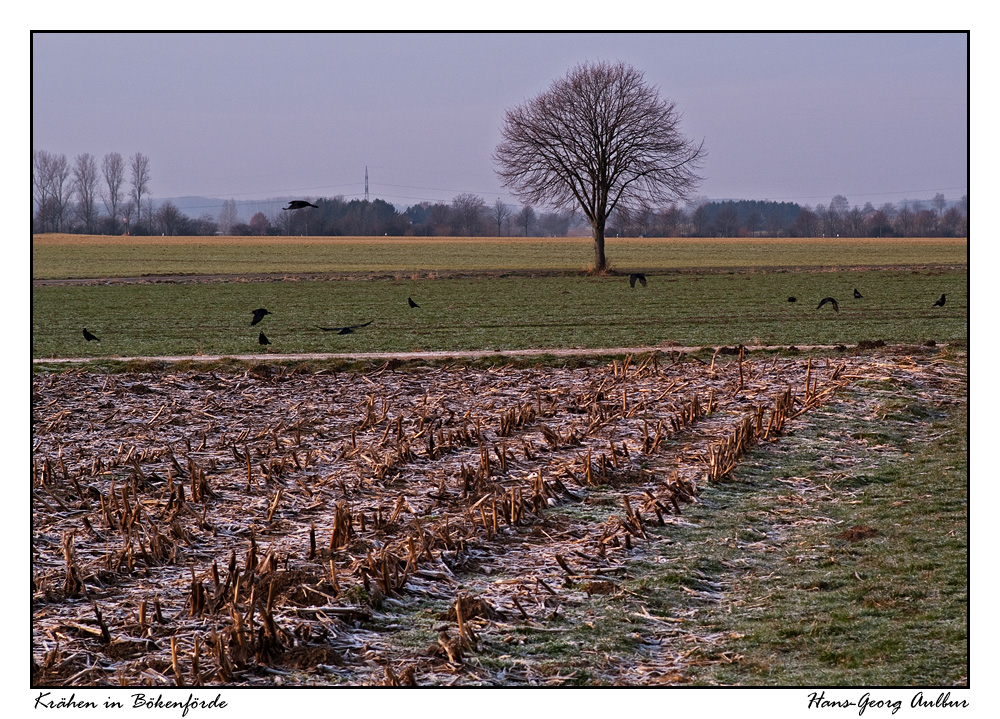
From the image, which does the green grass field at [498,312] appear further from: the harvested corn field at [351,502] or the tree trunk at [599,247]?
the harvested corn field at [351,502]

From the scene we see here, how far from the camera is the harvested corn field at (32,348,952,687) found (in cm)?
537

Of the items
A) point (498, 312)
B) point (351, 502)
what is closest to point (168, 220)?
point (498, 312)

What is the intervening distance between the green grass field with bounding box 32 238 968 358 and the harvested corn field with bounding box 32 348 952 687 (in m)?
4.66

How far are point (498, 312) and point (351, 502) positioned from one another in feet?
61.9

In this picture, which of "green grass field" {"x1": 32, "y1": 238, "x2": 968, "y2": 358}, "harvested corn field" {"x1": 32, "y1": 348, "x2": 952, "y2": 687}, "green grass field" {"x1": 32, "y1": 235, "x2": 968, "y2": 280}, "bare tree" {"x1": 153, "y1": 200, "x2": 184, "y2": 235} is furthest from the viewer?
"bare tree" {"x1": 153, "y1": 200, "x2": 184, "y2": 235}

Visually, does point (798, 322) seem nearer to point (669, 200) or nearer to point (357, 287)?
point (357, 287)

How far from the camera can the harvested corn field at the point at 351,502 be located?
5371mm

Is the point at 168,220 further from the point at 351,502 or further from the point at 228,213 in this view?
the point at 351,502

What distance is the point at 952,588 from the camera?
616cm

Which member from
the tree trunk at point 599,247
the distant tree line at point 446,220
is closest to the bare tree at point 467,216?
the distant tree line at point 446,220

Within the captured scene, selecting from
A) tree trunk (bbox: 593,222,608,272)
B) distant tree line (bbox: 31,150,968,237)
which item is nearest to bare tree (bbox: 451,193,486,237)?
distant tree line (bbox: 31,150,968,237)

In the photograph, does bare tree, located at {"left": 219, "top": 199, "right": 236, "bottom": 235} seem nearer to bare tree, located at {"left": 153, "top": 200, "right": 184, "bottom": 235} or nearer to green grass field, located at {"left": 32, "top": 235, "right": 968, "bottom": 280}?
bare tree, located at {"left": 153, "top": 200, "right": 184, "bottom": 235}

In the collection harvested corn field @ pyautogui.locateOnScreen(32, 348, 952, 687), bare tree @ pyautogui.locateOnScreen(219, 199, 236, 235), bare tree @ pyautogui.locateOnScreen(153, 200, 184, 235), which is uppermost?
bare tree @ pyautogui.locateOnScreen(219, 199, 236, 235)

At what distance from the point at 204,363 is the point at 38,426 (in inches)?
178
